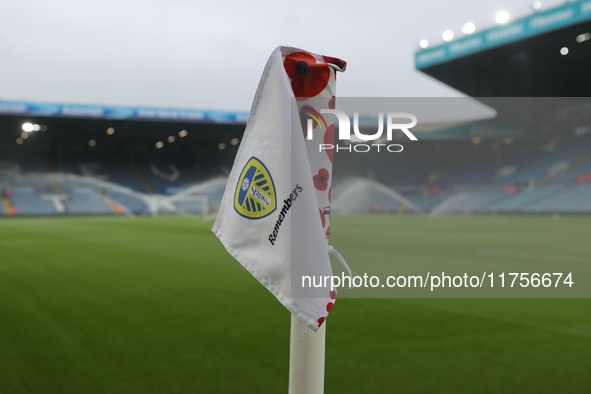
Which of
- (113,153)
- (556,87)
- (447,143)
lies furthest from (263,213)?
(113,153)

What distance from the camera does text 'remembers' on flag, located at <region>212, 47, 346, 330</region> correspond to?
1188 millimetres

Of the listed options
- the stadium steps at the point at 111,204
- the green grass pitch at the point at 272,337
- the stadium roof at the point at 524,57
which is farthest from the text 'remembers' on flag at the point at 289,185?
the stadium steps at the point at 111,204

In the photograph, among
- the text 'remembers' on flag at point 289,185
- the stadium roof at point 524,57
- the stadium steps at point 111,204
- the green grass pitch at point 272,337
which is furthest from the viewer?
the stadium steps at point 111,204

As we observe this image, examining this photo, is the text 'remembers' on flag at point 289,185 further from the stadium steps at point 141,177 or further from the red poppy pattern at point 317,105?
the stadium steps at point 141,177

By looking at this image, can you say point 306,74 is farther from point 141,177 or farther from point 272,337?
point 141,177

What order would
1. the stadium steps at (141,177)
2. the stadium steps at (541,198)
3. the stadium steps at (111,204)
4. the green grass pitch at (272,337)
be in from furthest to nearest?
1. the stadium steps at (141,177)
2. the stadium steps at (111,204)
3. the stadium steps at (541,198)
4. the green grass pitch at (272,337)

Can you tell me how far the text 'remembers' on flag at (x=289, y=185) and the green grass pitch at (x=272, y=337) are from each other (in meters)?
0.15

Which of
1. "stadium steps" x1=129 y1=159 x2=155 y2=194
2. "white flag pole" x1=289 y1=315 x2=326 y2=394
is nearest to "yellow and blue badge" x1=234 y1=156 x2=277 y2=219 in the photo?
"white flag pole" x1=289 y1=315 x2=326 y2=394

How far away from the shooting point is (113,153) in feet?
118

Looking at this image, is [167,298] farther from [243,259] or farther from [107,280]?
[243,259]

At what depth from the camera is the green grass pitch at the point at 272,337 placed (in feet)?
8.36

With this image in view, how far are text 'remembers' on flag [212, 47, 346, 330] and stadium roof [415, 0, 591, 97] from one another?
18.8 m

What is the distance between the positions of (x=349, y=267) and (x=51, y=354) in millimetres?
2537

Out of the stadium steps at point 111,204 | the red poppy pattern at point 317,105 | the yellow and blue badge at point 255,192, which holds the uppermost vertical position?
the stadium steps at point 111,204
